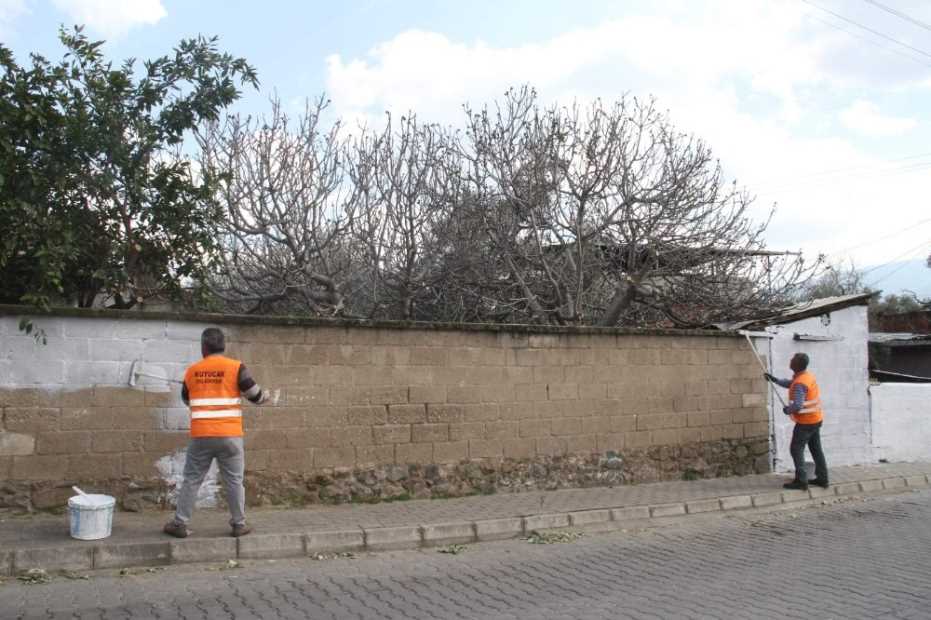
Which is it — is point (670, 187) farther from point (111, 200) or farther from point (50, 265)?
point (50, 265)

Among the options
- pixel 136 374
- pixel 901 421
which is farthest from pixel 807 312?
pixel 136 374

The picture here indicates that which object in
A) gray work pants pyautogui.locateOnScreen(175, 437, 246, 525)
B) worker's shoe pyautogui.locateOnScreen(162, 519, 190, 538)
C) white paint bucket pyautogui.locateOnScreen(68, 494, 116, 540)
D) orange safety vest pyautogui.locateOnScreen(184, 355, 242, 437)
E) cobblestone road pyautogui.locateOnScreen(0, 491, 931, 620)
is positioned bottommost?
cobblestone road pyautogui.locateOnScreen(0, 491, 931, 620)

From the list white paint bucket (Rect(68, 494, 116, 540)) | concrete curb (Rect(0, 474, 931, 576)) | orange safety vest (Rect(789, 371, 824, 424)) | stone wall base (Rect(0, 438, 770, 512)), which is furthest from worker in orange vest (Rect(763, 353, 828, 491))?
white paint bucket (Rect(68, 494, 116, 540))

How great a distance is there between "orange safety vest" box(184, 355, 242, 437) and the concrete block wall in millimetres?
1128

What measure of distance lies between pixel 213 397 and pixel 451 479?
11.2ft

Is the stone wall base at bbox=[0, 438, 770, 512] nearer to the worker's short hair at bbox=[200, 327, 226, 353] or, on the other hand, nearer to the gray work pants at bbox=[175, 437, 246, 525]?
the gray work pants at bbox=[175, 437, 246, 525]

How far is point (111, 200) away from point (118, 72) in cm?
131

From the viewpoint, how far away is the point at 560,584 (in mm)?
6379

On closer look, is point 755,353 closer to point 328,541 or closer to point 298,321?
point 298,321

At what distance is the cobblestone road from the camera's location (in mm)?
5520

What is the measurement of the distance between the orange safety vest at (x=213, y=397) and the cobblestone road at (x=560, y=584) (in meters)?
1.12

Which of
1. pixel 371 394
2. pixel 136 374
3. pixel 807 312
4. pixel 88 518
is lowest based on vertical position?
pixel 88 518

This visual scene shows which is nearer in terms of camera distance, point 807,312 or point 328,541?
point 328,541

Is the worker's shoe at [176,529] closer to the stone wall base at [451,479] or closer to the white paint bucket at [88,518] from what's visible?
the white paint bucket at [88,518]
